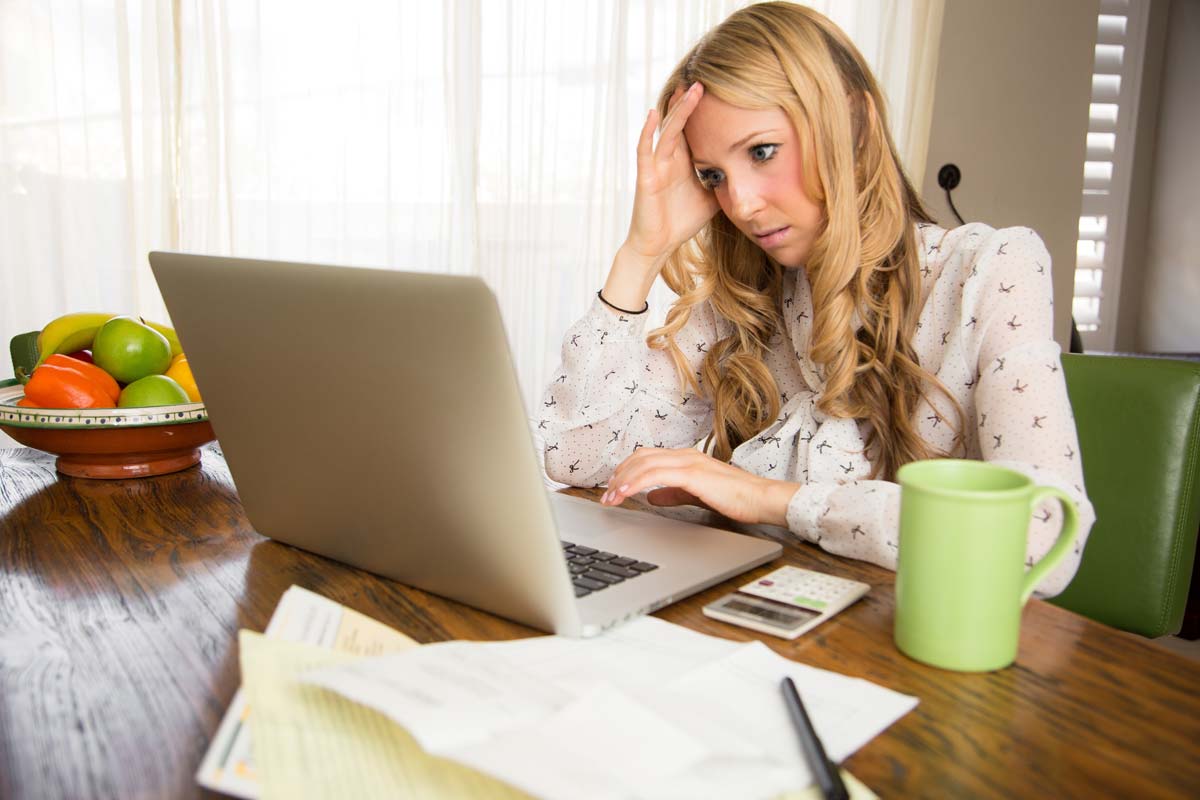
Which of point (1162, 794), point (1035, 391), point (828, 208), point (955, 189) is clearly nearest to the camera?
point (1162, 794)

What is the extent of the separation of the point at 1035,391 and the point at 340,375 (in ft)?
2.10

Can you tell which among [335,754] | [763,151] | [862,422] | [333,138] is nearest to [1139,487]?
[862,422]

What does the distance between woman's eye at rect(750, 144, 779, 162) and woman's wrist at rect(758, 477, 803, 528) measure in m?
0.40

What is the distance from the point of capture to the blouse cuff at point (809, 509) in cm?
91

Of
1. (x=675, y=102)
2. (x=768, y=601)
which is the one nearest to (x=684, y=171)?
(x=675, y=102)

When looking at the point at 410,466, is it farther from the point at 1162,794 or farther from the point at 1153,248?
the point at 1153,248

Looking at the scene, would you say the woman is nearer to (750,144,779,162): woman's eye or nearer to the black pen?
(750,144,779,162): woman's eye

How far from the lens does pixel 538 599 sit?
66cm

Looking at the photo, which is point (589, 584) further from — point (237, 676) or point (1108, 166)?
point (1108, 166)

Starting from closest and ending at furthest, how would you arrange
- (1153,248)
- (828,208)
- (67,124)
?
(828,208) → (67,124) → (1153,248)

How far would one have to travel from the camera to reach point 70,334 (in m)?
1.26

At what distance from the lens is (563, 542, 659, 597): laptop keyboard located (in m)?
0.75

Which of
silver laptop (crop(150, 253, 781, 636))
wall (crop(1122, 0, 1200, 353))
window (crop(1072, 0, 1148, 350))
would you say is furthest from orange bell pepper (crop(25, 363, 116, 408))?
wall (crop(1122, 0, 1200, 353))

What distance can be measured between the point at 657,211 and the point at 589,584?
69 cm
